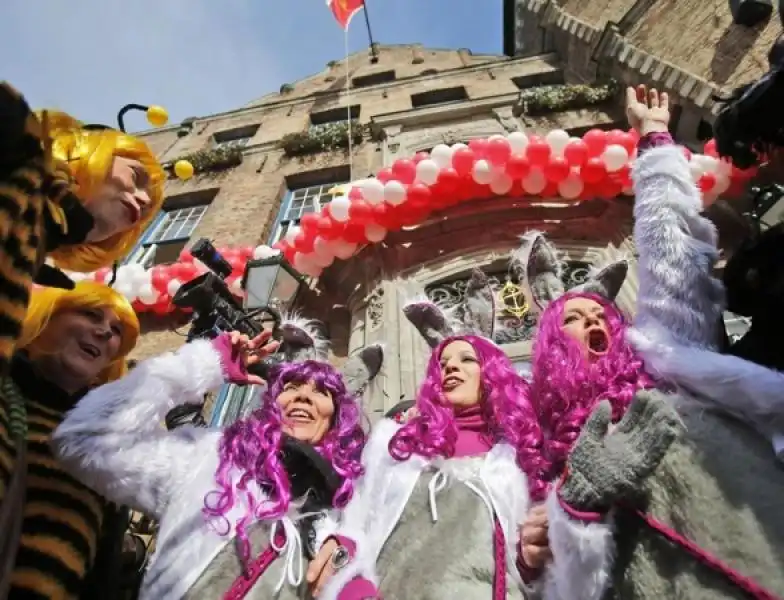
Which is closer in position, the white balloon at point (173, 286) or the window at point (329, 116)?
the white balloon at point (173, 286)

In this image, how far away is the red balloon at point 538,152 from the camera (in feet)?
19.0

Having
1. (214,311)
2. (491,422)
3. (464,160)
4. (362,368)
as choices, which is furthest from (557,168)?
(491,422)

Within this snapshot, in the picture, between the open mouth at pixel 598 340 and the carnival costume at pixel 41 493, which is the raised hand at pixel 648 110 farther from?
the carnival costume at pixel 41 493

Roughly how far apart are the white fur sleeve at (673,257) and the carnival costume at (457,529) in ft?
2.28

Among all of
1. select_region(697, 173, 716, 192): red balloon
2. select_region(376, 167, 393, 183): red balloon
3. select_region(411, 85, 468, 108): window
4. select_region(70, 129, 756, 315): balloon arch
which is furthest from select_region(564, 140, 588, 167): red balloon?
select_region(411, 85, 468, 108): window

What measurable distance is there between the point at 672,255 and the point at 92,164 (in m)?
A: 2.54

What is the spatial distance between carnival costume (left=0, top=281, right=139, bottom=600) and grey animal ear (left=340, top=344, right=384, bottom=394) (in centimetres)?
138

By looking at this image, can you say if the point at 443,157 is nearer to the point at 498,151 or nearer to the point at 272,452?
the point at 498,151

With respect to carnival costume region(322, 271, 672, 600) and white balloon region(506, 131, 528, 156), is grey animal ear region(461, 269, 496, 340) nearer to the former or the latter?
carnival costume region(322, 271, 672, 600)

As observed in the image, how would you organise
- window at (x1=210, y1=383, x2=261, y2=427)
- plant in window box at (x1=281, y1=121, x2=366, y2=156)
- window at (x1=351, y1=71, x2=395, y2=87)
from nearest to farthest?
1. window at (x1=210, y1=383, x2=261, y2=427)
2. plant in window box at (x1=281, y1=121, x2=366, y2=156)
3. window at (x1=351, y1=71, x2=395, y2=87)

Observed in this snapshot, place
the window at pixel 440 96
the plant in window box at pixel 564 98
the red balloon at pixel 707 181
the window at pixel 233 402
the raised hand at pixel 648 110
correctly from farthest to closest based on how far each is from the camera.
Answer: the window at pixel 440 96
the plant in window box at pixel 564 98
the red balloon at pixel 707 181
the window at pixel 233 402
the raised hand at pixel 648 110

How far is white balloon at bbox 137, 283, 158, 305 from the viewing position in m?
7.26

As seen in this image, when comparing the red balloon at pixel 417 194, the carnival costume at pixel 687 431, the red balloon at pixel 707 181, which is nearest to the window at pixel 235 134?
the red balloon at pixel 417 194

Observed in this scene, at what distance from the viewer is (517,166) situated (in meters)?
5.86
